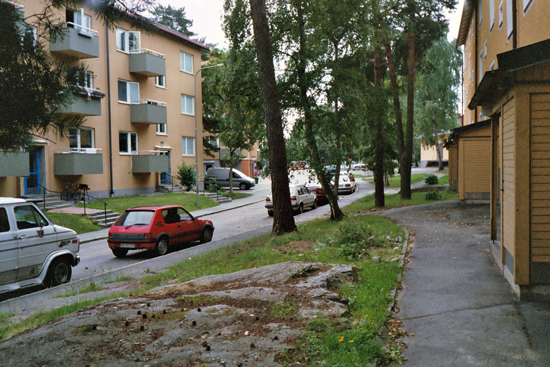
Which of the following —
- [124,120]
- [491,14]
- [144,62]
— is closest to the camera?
[491,14]

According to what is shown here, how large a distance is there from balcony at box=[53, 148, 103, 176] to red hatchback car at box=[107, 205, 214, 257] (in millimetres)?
11802

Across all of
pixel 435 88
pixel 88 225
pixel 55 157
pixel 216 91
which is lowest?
pixel 88 225

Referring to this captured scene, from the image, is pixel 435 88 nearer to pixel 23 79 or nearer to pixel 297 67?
pixel 297 67

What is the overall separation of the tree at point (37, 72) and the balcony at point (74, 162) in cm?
2005

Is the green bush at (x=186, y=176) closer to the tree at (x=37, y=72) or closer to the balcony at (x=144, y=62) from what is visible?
the balcony at (x=144, y=62)

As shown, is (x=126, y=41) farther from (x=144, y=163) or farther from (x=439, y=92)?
(x=439, y=92)

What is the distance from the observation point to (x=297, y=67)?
17.5m

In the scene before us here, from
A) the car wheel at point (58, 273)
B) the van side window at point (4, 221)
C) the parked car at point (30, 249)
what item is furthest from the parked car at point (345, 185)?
the van side window at point (4, 221)

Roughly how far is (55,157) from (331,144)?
15.5m

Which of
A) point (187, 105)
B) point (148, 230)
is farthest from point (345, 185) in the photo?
point (148, 230)

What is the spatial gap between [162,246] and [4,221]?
5929 mm

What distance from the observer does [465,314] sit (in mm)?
6238

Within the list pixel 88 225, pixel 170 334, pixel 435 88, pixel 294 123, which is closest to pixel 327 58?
pixel 294 123

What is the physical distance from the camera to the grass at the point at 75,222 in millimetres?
21248
